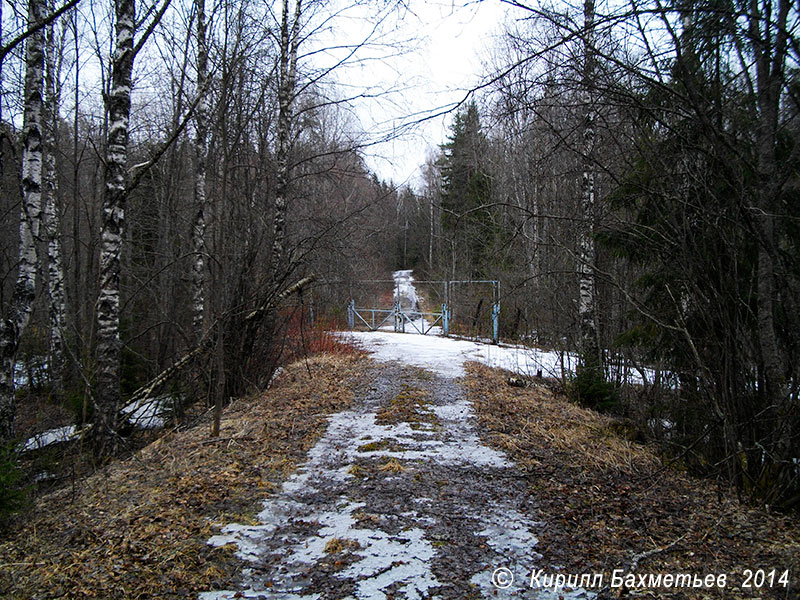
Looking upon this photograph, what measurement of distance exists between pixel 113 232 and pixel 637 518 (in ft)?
17.3

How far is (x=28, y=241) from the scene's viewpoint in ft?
19.9

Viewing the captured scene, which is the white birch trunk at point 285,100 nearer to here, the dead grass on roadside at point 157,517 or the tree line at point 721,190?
the dead grass on roadside at point 157,517

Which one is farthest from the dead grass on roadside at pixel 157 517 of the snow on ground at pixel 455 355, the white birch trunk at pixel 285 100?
the snow on ground at pixel 455 355

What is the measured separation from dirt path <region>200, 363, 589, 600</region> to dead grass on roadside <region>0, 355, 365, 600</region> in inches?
8.2

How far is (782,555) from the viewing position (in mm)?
2764

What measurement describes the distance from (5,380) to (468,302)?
14.2 meters

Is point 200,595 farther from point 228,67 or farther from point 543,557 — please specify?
point 228,67

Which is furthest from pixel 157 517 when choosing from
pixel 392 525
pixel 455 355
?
pixel 455 355

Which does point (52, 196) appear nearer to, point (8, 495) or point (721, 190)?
point (8, 495)

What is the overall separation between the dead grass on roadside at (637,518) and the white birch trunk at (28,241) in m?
5.17

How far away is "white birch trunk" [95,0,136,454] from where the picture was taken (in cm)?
502

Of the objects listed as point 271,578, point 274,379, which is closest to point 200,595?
point 271,578

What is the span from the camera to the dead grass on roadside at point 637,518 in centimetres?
272

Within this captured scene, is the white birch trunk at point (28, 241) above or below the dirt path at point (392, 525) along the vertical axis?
above
